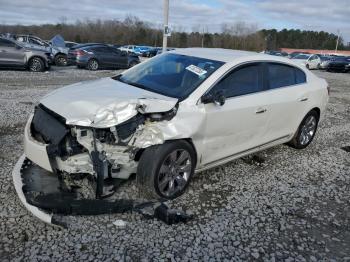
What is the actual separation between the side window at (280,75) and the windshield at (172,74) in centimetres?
105

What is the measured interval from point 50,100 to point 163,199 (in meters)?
1.73

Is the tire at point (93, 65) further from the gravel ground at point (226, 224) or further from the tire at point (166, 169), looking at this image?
the tire at point (166, 169)

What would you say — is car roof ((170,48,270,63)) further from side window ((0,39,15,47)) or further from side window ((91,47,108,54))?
side window ((91,47,108,54))

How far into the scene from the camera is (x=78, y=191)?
4.37 m

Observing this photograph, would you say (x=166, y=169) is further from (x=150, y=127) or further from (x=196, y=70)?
(x=196, y=70)

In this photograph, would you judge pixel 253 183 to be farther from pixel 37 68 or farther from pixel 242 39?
pixel 242 39

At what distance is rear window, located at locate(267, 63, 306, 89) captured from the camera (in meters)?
5.61

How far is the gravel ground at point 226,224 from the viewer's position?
135 inches

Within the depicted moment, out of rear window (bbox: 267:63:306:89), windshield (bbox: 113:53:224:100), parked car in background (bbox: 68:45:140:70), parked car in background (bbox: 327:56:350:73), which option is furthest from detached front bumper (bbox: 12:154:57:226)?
parked car in background (bbox: 327:56:350:73)

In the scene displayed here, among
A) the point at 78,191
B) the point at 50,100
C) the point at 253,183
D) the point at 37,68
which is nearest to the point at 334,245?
the point at 253,183

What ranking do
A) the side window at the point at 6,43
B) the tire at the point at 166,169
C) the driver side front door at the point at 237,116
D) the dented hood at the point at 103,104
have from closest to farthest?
the dented hood at the point at 103,104 → the tire at the point at 166,169 → the driver side front door at the point at 237,116 → the side window at the point at 6,43

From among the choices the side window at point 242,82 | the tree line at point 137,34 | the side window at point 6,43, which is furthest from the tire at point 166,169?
the tree line at point 137,34

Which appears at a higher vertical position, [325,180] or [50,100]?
[50,100]

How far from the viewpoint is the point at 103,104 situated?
407cm
